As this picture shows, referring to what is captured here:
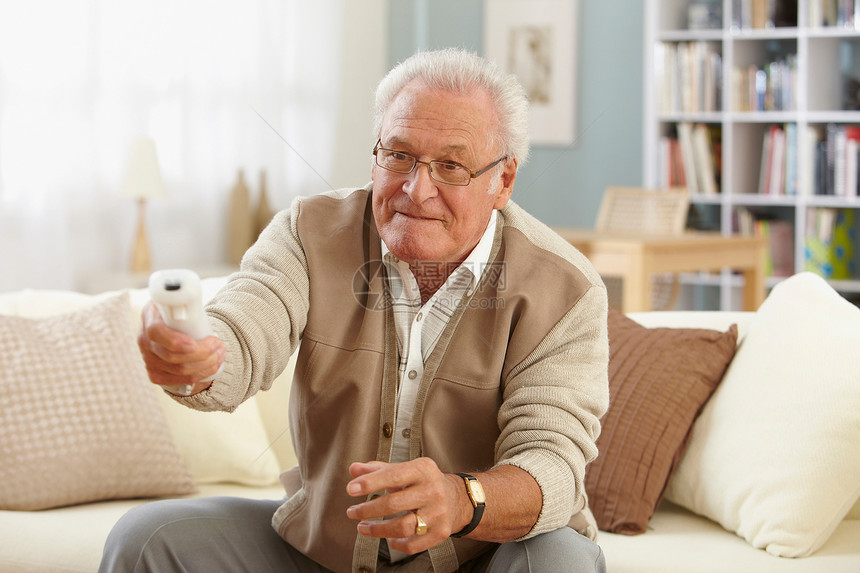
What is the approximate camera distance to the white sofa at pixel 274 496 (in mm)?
1550

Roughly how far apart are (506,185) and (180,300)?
0.60 metres

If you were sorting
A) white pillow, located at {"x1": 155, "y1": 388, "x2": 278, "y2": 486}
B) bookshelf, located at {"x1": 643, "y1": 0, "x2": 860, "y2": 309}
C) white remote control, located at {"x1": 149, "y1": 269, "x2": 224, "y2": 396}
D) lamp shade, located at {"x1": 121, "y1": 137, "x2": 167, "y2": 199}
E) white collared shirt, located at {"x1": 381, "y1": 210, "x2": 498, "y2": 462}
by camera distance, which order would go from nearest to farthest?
1. white remote control, located at {"x1": 149, "y1": 269, "x2": 224, "y2": 396}
2. white collared shirt, located at {"x1": 381, "y1": 210, "x2": 498, "y2": 462}
3. white pillow, located at {"x1": 155, "y1": 388, "x2": 278, "y2": 486}
4. lamp shade, located at {"x1": 121, "y1": 137, "x2": 167, "y2": 199}
5. bookshelf, located at {"x1": 643, "y1": 0, "x2": 860, "y2": 309}

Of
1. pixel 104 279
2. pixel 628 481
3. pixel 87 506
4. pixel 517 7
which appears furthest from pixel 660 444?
pixel 517 7

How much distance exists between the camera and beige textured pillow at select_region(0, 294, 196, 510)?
1763 mm

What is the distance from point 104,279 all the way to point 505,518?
296cm

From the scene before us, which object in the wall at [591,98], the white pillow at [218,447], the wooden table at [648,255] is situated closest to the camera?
the white pillow at [218,447]

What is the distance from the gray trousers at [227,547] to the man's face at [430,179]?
0.42 meters

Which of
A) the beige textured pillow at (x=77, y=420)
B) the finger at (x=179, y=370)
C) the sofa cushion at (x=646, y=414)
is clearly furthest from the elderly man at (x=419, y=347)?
the beige textured pillow at (x=77, y=420)

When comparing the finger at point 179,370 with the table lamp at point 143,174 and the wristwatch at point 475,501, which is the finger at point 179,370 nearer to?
the wristwatch at point 475,501

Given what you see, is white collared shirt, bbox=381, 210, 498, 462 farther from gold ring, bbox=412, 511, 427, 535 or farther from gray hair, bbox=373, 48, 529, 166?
gold ring, bbox=412, 511, 427, 535

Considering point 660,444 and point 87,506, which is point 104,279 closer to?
point 87,506

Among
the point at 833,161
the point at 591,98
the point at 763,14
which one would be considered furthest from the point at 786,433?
the point at 591,98

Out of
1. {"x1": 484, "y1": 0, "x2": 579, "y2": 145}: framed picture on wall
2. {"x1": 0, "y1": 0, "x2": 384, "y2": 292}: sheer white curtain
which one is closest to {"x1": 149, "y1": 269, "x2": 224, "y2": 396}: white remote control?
{"x1": 0, "y1": 0, "x2": 384, "y2": 292}: sheer white curtain

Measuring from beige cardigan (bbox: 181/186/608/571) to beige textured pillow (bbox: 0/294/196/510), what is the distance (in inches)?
18.8
